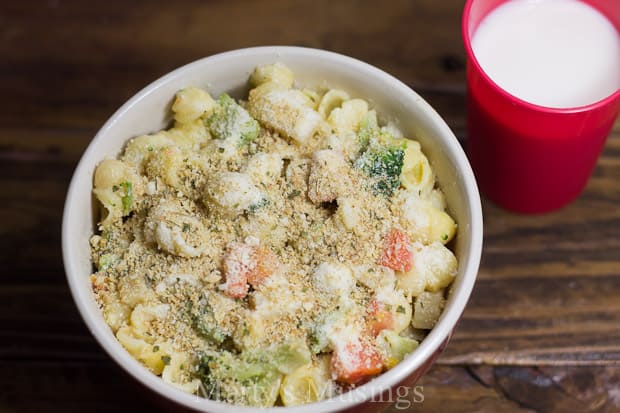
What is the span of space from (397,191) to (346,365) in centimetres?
35

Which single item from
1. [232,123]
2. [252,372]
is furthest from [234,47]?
[252,372]

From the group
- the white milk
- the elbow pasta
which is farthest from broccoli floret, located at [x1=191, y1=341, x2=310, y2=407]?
the white milk

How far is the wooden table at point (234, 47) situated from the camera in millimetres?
1736

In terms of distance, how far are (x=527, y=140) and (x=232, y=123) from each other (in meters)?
0.64

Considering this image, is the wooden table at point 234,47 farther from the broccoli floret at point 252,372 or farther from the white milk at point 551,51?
the broccoli floret at point 252,372

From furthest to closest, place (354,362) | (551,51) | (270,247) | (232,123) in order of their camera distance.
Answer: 1. (551,51)
2. (232,123)
3. (270,247)
4. (354,362)

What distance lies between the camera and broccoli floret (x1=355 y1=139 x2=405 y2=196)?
146cm

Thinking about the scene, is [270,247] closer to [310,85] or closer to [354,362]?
[354,362]

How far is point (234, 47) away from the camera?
2.14 meters

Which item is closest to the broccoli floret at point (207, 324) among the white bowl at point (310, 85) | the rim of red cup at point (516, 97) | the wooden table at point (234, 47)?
the white bowl at point (310, 85)

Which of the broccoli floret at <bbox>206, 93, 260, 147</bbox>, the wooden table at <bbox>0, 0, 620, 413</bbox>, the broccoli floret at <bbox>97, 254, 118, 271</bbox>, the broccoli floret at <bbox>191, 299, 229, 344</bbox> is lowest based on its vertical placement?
the wooden table at <bbox>0, 0, 620, 413</bbox>

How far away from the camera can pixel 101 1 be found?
7.29ft

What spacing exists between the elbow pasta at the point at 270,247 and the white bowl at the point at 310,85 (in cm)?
3

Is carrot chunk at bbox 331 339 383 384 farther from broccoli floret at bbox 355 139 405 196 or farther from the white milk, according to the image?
the white milk
